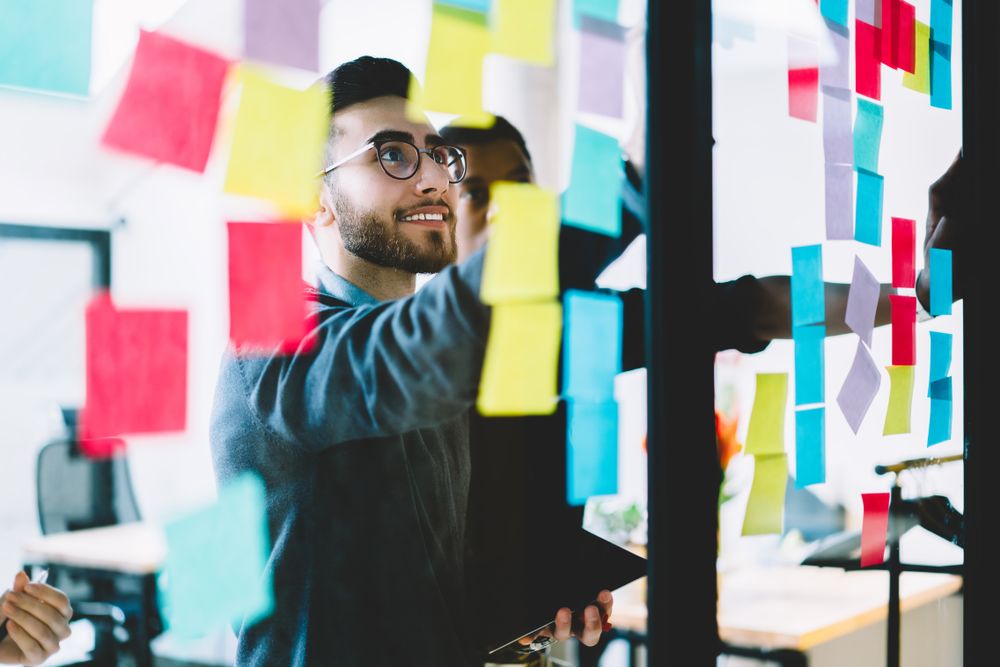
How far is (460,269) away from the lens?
0.89 m

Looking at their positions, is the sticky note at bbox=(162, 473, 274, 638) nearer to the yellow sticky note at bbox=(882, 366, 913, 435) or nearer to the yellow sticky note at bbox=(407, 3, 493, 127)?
the yellow sticky note at bbox=(407, 3, 493, 127)

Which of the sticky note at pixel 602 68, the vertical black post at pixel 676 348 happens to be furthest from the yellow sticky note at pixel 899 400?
the sticky note at pixel 602 68

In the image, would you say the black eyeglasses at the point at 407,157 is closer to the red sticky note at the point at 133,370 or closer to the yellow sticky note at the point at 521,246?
the yellow sticky note at the point at 521,246

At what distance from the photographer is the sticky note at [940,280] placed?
173cm

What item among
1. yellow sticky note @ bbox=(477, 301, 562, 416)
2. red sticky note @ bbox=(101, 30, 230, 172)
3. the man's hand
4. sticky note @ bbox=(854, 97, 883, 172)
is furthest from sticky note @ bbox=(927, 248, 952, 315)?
the man's hand

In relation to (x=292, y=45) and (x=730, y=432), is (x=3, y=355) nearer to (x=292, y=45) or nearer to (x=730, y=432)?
(x=292, y=45)

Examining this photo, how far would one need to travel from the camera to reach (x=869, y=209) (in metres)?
1.55

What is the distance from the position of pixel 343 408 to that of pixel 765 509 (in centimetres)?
74

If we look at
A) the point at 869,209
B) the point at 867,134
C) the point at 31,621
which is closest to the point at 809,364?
the point at 869,209

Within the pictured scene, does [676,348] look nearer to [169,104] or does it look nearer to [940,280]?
[169,104]

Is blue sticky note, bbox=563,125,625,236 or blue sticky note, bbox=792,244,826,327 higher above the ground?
blue sticky note, bbox=563,125,625,236

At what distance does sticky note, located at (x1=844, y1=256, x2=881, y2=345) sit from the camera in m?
1.46

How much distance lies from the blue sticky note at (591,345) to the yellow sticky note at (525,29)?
242 millimetres

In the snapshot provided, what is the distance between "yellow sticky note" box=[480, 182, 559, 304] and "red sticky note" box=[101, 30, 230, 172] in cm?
29
